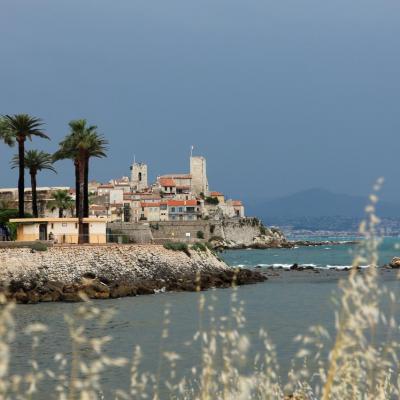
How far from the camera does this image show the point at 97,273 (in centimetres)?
4703

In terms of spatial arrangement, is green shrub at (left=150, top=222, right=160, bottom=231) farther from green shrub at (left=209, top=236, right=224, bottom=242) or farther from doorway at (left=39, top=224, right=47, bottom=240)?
doorway at (left=39, top=224, right=47, bottom=240)

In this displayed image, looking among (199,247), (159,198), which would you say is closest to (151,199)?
(159,198)

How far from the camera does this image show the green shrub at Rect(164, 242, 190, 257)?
55.3 metres

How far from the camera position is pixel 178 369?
20.4m

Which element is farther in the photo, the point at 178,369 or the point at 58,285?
the point at 58,285

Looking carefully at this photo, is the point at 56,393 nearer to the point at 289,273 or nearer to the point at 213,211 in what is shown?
the point at 289,273

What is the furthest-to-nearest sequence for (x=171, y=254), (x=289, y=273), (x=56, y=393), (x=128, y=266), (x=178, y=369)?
1. (x=289, y=273)
2. (x=171, y=254)
3. (x=128, y=266)
4. (x=178, y=369)
5. (x=56, y=393)

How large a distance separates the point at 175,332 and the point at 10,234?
106 feet

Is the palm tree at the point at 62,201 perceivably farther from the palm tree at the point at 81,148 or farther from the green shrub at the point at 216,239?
the green shrub at the point at 216,239

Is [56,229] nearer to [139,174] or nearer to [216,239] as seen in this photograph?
[216,239]

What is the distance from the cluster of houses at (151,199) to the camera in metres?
114

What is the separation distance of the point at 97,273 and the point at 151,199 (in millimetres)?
100728

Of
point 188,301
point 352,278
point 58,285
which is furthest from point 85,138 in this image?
point 352,278

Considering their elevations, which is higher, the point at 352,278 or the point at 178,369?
the point at 352,278
